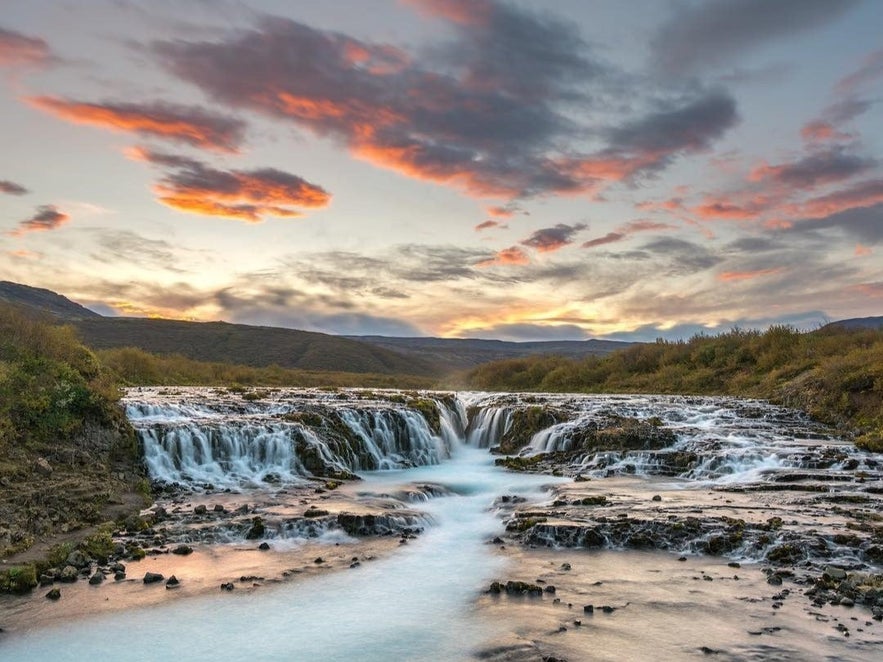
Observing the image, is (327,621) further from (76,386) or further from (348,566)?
(76,386)

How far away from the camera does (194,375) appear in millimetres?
49188

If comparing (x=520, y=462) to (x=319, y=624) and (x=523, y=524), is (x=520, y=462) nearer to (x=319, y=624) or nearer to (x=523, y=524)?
(x=523, y=524)

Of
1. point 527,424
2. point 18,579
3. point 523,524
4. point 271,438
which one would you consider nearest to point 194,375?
point 271,438

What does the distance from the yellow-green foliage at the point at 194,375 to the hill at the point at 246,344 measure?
4385cm

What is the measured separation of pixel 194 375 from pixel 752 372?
136ft

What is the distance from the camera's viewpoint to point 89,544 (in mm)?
12734

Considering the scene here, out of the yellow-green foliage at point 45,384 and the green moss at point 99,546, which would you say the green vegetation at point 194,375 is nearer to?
the yellow-green foliage at point 45,384

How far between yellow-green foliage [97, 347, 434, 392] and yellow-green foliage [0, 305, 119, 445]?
42.2ft

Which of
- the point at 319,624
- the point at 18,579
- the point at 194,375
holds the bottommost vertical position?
the point at 319,624

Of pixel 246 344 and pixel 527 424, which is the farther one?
pixel 246 344

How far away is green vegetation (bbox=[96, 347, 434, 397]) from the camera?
42.0 meters

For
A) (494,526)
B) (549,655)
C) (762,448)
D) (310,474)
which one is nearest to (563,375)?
(762,448)

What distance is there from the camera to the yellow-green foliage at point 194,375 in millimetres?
42281

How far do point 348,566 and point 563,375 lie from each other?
44453 millimetres
